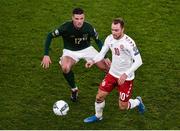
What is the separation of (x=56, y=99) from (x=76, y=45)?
142 centimetres

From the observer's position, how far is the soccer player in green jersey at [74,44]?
10828 mm

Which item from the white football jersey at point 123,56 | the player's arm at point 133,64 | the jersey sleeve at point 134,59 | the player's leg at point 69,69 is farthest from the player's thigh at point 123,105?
the player's leg at point 69,69

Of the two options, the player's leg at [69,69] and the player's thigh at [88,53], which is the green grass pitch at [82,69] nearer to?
the player's leg at [69,69]

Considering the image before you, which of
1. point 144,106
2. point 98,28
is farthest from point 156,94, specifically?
point 98,28

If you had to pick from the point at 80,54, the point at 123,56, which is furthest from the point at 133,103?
the point at 80,54

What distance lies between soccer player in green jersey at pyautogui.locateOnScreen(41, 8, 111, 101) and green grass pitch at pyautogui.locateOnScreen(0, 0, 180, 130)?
87 cm

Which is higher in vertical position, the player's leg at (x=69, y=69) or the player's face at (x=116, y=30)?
the player's face at (x=116, y=30)

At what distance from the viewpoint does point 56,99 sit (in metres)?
11.5

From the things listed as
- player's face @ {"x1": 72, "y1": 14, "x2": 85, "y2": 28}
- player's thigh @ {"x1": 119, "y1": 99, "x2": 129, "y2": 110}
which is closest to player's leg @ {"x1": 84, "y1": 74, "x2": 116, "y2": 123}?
player's thigh @ {"x1": 119, "y1": 99, "x2": 129, "y2": 110}

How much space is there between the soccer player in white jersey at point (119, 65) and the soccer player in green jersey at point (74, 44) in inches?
35.2

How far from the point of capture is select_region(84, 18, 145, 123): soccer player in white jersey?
9.66 m

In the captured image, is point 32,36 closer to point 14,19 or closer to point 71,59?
point 14,19

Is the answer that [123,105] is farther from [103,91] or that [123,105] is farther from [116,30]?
[116,30]

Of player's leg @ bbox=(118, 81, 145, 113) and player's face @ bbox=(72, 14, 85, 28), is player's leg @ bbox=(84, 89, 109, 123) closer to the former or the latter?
player's leg @ bbox=(118, 81, 145, 113)
